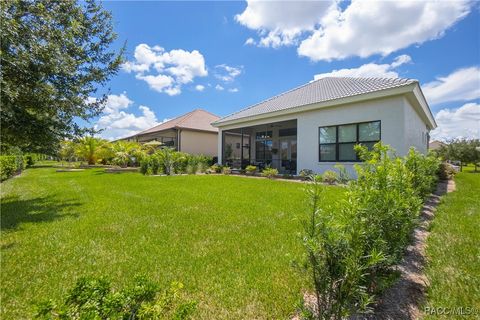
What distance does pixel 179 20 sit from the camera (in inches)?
448

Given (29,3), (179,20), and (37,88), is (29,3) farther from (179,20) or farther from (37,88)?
(179,20)

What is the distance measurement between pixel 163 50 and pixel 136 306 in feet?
50.7

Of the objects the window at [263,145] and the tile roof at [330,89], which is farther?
the window at [263,145]

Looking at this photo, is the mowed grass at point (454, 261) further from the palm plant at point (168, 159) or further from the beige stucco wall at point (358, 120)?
the palm plant at point (168, 159)

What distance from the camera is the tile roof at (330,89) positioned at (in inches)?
448

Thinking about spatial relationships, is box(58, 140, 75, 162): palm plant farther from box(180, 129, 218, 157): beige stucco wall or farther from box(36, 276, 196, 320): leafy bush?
box(180, 129, 218, 157): beige stucco wall

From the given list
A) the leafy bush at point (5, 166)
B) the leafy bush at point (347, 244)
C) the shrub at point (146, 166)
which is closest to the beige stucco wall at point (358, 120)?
the shrub at point (146, 166)

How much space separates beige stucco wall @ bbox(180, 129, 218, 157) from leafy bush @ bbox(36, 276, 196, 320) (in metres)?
23.5

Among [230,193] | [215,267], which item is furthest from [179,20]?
[215,267]

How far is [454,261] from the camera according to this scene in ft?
11.5

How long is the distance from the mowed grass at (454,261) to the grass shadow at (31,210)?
7400mm

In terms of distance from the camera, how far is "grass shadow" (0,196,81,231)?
18.5ft

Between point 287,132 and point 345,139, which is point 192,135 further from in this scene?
point 345,139

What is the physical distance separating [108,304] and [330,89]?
51.8ft
